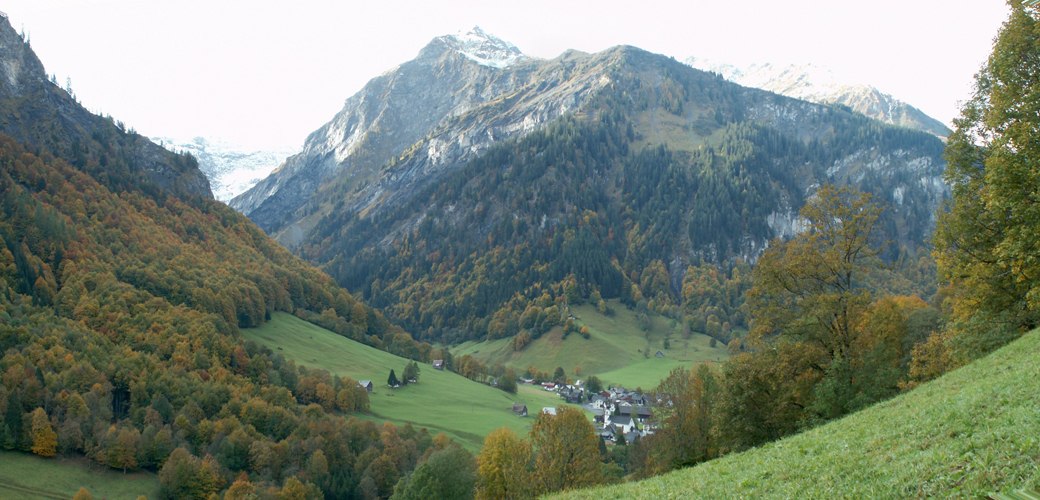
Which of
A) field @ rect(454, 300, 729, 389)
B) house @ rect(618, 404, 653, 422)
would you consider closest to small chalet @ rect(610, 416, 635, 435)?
house @ rect(618, 404, 653, 422)

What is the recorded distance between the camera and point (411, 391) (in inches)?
4744

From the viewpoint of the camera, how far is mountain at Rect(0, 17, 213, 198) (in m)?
157

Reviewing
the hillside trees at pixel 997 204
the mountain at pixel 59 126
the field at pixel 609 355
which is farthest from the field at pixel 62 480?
the mountain at pixel 59 126

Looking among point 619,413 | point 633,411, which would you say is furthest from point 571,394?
point 633,411

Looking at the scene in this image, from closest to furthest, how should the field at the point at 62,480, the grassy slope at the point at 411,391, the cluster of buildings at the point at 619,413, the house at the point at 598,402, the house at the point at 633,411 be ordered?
the field at the point at 62,480
the grassy slope at the point at 411,391
the cluster of buildings at the point at 619,413
the house at the point at 633,411
the house at the point at 598,402

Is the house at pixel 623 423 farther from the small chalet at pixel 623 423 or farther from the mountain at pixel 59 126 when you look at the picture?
the mountain at pixel 59 126

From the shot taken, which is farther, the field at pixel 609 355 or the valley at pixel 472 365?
the field at pixel 609 355

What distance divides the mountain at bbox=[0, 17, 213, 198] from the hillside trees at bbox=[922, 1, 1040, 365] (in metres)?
194

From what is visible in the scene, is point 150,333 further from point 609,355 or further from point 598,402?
point 609,355

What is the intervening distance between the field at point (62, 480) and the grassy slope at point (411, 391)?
36.9 m

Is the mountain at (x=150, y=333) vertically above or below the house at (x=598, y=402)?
above

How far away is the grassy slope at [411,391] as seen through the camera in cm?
10088

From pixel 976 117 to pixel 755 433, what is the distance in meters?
19.4

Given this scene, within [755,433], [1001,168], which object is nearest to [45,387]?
[755,433]
